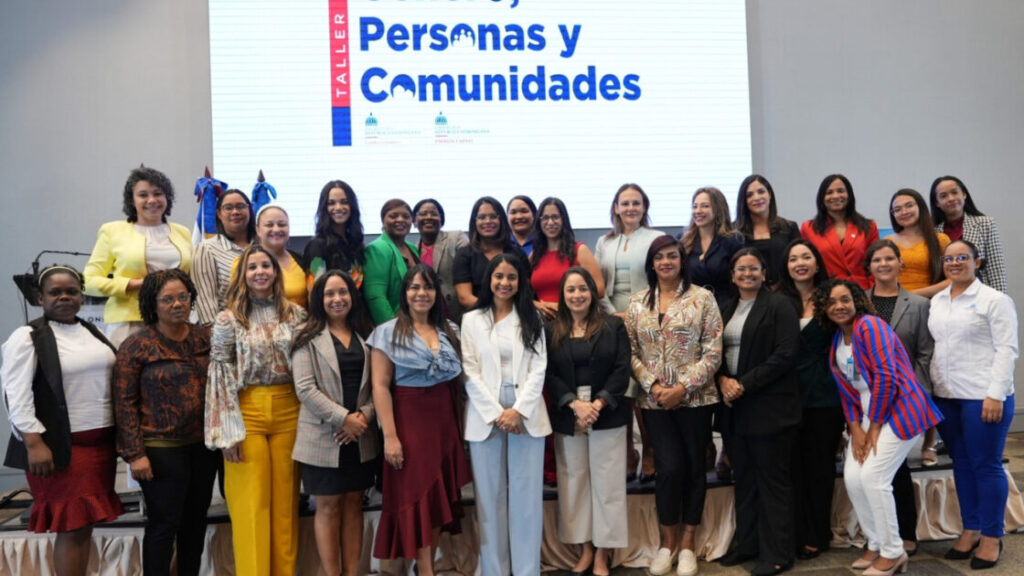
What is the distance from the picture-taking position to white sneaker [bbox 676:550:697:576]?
314 cm

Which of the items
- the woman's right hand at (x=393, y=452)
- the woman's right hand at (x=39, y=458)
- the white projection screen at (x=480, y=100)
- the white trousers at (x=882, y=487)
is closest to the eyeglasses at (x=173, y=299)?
the woman's right hand at (x=39, y=458)

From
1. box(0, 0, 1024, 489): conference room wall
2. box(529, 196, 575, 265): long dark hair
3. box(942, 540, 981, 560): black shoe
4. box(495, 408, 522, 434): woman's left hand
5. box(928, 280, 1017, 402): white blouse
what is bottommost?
box(942, 540, 981, 560): black shoe

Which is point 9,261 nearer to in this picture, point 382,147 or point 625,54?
point 382,147

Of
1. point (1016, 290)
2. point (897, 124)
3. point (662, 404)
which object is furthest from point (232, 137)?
point (1016, 290)

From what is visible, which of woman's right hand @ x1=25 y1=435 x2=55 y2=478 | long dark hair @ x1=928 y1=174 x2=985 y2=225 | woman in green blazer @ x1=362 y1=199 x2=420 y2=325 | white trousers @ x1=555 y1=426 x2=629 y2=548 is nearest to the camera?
woman's right hand @ x1=25 y1=435 x2=55 y2=478

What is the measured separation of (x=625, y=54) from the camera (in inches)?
206

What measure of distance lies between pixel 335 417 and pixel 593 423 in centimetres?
112

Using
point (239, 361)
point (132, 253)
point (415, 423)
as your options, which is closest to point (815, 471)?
point (415, 423)

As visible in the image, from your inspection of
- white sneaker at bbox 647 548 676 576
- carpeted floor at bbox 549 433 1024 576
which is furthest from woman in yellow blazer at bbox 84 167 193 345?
white sneaker at bbox 647 548 676 576

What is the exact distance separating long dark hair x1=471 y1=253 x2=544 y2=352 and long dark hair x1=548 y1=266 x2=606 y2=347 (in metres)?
0.09

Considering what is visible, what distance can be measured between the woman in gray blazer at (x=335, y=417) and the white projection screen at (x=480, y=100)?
2.22 m

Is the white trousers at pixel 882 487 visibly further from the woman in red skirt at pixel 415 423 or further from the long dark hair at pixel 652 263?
the woman in red skirt at pixel 415 423

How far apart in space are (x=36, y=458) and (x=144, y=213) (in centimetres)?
124

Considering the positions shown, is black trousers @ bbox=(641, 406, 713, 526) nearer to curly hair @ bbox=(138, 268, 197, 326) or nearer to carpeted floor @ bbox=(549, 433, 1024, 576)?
carpeted floor @ bbox=(549, 433, 1024, 576)
